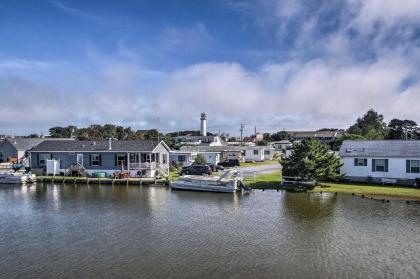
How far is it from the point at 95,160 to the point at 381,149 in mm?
37212

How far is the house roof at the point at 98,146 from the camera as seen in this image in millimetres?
55281

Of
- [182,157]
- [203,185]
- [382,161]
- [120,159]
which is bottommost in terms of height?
[203,185]

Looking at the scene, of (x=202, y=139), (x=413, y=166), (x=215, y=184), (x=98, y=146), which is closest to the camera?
(x=215, y=184)

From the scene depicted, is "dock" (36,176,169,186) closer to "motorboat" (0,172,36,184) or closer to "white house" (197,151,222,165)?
"motorboat" (0,172,36,184)

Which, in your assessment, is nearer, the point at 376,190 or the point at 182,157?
the point at 376,190

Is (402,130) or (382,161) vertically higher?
(402,130)

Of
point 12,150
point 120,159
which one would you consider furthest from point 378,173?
point 12,150

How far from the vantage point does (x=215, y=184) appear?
45.3 m

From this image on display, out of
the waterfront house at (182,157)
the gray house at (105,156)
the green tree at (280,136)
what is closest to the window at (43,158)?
the gray house at (105,156)

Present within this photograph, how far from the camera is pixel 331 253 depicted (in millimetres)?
22000

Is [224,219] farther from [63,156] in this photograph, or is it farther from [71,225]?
[63,156]

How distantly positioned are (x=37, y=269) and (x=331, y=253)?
15065 millimetres

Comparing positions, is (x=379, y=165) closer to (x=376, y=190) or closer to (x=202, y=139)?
(x=376, y=190)

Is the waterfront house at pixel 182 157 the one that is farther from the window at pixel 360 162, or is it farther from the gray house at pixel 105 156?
the window at pixel 360 162
